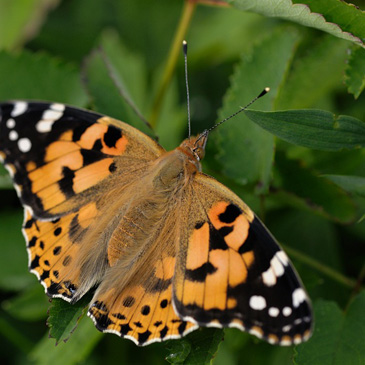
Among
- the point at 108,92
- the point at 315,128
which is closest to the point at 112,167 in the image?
the point at 108,92

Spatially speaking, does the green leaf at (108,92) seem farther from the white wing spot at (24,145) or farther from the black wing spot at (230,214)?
the black wing spot at (230,214)

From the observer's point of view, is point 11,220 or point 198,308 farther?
point 11,220

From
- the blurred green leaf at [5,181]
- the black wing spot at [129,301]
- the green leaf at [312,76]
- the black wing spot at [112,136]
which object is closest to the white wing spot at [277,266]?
the black wing spot at [129,301]

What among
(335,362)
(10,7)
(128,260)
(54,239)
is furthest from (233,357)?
(10,7)

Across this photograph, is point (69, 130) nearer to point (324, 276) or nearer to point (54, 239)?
point (54, 239)

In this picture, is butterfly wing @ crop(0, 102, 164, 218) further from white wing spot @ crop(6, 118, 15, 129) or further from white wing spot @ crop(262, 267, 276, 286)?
white wing spot @ crop(262, 267, 276, 286)

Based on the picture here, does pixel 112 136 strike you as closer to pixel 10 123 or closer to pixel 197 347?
pixel 10 123
